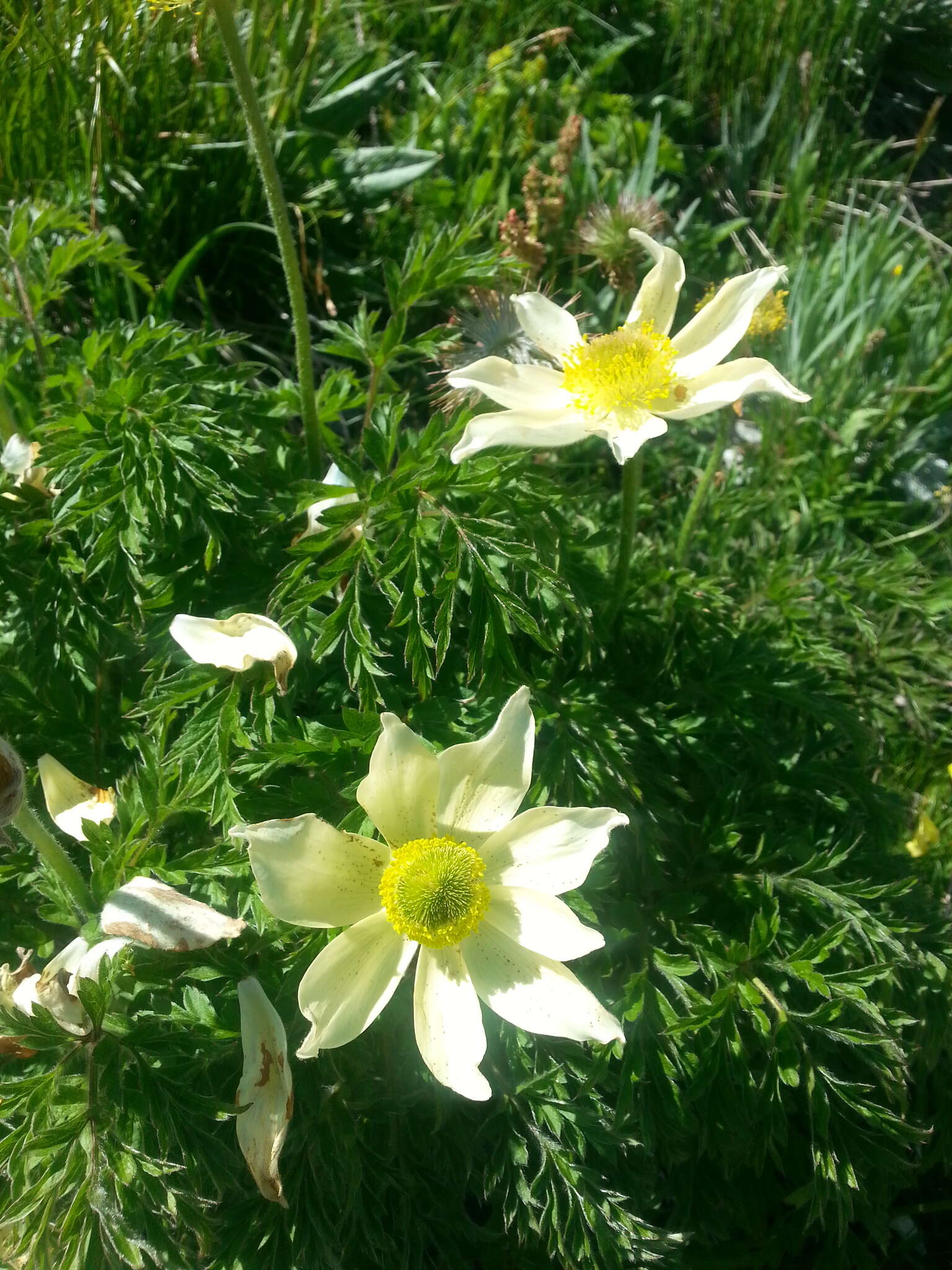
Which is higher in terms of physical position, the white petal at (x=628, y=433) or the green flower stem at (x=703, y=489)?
the white petal at (x=628, y=433)

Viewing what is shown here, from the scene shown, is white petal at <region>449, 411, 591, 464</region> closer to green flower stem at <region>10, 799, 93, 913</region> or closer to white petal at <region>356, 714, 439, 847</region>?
white petal at <region>356, 714, 439, 847</region>

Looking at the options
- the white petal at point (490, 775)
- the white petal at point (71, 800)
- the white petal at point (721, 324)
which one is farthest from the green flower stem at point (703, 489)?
the white petal at point (71, 800)

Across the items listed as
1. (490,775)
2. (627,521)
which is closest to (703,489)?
(627,521)

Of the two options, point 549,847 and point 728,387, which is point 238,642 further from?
point 728,387

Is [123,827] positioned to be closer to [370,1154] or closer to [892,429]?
[370,1154]

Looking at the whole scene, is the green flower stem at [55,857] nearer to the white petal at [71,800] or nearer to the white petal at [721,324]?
the white petal at [71,800]

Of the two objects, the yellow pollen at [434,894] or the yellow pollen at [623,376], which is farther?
the yellow pollen at [623,376]

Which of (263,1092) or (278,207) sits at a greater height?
(278,207)

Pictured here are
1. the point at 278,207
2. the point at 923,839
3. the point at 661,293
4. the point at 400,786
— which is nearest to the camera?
the point at 400,786
